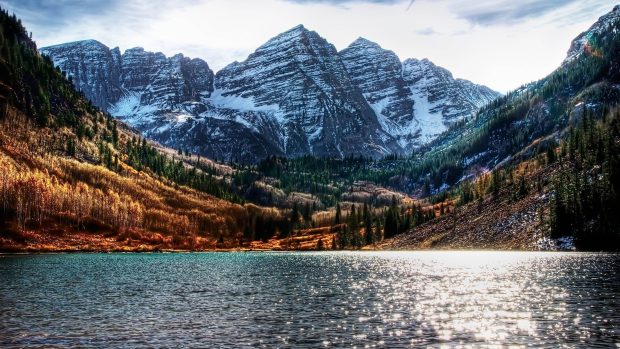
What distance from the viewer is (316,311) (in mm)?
59312

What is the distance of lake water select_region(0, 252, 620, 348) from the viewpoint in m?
44.2

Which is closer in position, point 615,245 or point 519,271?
point 519,271

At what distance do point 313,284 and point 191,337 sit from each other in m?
44.1

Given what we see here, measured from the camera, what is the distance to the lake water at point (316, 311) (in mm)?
44250

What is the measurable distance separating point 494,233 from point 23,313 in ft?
562

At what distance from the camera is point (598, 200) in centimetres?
16750

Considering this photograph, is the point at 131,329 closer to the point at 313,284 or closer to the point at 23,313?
the point at 23,313

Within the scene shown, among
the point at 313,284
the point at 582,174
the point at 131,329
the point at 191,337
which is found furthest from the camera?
the point at 582,174

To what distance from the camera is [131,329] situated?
48.9 meters

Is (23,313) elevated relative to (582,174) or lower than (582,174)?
lower

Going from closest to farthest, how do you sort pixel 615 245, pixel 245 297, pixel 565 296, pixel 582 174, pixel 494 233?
pixel 565 296, pixel 245 297, pixel 615 245, pixel 582 174, pixel 494 233

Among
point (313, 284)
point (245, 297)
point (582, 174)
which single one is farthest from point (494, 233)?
point (245, 297)

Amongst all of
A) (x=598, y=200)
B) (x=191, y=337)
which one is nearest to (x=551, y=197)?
(x=598, y=200)

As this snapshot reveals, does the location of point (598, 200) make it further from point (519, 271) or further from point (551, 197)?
point (519, 271)
